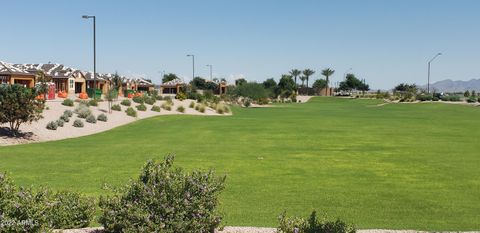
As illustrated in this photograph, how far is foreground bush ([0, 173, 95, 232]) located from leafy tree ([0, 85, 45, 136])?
21380 mm

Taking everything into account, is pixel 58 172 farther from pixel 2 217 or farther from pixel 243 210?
pixel 2 217

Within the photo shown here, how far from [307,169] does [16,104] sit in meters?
18.1

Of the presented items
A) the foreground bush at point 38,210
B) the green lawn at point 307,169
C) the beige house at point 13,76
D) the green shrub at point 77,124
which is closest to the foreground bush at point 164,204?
the foreground bush at point 38,210

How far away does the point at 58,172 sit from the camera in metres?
17.2

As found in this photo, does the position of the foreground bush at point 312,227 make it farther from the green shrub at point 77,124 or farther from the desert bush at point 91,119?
the desert bush at point 91,119

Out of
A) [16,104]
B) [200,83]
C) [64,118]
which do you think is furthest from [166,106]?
[200,83]

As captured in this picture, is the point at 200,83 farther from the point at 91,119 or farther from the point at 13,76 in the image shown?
the point at 91,119

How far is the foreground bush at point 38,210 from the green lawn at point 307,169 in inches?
126

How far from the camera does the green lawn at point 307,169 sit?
39.8 feet

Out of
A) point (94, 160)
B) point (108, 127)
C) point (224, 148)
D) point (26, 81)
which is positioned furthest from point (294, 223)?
point (26, 81)

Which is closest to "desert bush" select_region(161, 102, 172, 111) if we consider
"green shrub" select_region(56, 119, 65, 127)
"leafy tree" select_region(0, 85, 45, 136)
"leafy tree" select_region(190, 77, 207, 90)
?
"green shrub" select_region(56, 119, 65, 127)

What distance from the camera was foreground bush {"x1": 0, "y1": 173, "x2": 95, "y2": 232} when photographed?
720 centimetres

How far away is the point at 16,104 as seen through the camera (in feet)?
94.1

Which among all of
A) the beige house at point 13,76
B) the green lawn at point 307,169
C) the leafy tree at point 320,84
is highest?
the leafy tree at point 320,84
